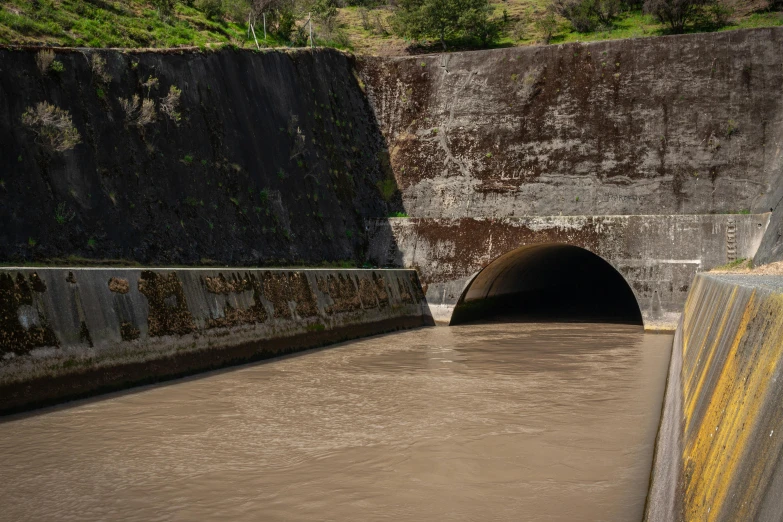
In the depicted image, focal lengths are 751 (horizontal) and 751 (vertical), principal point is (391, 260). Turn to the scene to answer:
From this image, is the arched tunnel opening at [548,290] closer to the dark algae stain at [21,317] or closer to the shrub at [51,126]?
the shrub at [51,126]

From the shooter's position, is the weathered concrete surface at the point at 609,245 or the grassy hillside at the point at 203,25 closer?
the weathered concrete surface at the point at 609,245

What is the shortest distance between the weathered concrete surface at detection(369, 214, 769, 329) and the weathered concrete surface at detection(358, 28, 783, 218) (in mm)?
1598

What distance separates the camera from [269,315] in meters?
11.6

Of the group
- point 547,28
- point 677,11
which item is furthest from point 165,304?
point 677,11

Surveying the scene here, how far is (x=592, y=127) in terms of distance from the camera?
63.4 ft

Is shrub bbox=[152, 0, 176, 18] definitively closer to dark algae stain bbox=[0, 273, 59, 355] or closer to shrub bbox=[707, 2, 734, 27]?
dark algae stain bbox=[0, 273, 59, 355]

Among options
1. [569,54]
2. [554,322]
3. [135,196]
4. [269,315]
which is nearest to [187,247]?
[135,196]

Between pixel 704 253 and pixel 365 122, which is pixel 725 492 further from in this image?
pixel 365 122

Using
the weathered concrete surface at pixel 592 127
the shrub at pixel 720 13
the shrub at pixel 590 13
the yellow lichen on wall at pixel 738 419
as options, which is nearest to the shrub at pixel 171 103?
the weathered concrete surface at pixel 592 127

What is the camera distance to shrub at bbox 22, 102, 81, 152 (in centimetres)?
1175

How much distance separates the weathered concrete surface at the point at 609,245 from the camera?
51.0 feet

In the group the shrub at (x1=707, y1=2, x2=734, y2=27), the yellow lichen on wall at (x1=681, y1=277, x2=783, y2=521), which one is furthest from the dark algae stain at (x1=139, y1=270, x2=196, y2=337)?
the shrub at (x1=707, y1=2, x2=734, y2=27)

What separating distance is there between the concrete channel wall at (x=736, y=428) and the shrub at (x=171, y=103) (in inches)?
514

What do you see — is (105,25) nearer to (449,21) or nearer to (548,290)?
(548,290)
